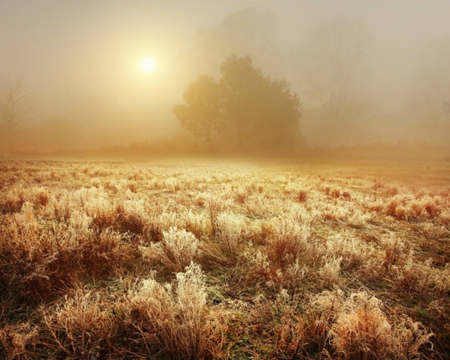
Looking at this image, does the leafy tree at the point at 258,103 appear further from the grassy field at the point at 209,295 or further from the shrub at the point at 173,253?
the shrub at the point at 173,253

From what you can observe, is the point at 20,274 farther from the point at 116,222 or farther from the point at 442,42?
the point at 442,42

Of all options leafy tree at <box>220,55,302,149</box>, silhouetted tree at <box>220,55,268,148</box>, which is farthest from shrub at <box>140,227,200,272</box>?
silhouetted tree at <box>220,55,268,148</box>

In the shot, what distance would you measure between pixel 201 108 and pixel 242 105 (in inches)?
313

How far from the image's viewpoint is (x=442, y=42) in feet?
216

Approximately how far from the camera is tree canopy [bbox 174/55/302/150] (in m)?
42.2

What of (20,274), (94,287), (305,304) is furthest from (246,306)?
(20,274)

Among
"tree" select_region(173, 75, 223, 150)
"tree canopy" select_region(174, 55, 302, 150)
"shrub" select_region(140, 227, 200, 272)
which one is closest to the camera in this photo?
"shrub" select_region(140, 227, 200, 272)

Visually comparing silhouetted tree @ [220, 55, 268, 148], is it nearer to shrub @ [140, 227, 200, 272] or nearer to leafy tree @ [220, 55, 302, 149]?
leafy tree @ [220, 55, 302, 149]

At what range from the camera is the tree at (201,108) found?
43.0 meters

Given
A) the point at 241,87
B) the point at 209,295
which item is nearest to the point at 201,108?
the point at 241,87

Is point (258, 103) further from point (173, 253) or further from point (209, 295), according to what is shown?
point (209, 295)

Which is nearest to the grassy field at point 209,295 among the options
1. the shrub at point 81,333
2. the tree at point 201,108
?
the shrub at point 81,333

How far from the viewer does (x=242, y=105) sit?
144 feet

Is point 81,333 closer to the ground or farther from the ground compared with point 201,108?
closer to the ground
